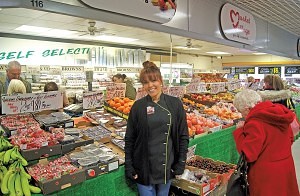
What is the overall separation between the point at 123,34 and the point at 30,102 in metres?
4.78

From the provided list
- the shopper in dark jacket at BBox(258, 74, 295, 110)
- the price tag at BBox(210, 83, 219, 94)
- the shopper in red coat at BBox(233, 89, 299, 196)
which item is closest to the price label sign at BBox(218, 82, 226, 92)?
the price tag at BBox(210, 83, 219, 94)

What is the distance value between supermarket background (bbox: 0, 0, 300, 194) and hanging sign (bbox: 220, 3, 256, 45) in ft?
0.05

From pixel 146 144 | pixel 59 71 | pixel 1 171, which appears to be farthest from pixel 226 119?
pixel 59 71

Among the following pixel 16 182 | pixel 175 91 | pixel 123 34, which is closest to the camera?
pixel 16 182

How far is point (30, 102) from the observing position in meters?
2.82

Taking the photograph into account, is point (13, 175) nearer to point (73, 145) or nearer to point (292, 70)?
point (73, 145)

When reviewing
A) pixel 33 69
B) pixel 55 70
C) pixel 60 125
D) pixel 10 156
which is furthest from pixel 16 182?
pixel 55 70

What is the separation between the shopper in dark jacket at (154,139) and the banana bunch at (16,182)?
0.80m

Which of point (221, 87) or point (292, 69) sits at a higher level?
point (292, 69)

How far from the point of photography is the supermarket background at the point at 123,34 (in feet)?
9.43

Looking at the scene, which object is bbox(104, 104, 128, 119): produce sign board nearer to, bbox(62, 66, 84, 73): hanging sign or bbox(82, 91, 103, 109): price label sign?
bbox(82, 91, 103, 109): price label sign

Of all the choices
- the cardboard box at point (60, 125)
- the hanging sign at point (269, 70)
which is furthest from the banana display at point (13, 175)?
the hanging sign at point (269, 70)

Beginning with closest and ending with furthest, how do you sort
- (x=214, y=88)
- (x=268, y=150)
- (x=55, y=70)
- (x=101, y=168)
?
(x=268, y=150) → (x=101, y=168) → (x=214, y=88) → (x=55, y=70)

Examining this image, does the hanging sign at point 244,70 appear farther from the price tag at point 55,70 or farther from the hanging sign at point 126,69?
the price tag at point 55,70
